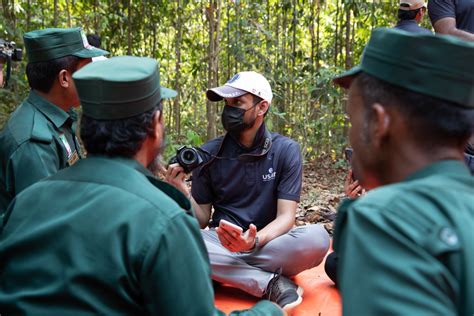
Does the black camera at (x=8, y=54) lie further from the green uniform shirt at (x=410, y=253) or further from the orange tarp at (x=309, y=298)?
the green uniform shirt at (x=410, y=253)

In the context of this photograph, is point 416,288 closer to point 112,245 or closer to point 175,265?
point 175,265

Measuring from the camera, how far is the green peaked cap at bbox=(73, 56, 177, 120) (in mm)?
1668

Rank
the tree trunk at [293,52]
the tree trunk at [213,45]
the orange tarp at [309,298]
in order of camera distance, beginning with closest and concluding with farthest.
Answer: the orange tarp at [309,298]
the tree trunk at [213,45]
the tree trunk at [293,52]

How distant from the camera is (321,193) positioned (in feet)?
21.9

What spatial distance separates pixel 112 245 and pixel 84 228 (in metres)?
0.10

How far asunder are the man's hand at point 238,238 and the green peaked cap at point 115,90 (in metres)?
1.67

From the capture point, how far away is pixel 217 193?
3928 millimetres

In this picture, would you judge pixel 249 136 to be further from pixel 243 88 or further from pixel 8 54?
pixel 8 54

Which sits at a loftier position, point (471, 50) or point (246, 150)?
point (471, 50)

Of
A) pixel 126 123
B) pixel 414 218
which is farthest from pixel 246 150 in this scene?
pixel 414 218

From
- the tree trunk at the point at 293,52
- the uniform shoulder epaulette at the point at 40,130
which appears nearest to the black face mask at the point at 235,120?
the uniform shoulder epaulette at the point at 40,130

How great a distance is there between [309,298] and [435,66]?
2.63 m

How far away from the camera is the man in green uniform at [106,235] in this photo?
1492mm

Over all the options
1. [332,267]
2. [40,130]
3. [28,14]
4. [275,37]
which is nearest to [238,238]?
[332,267]
